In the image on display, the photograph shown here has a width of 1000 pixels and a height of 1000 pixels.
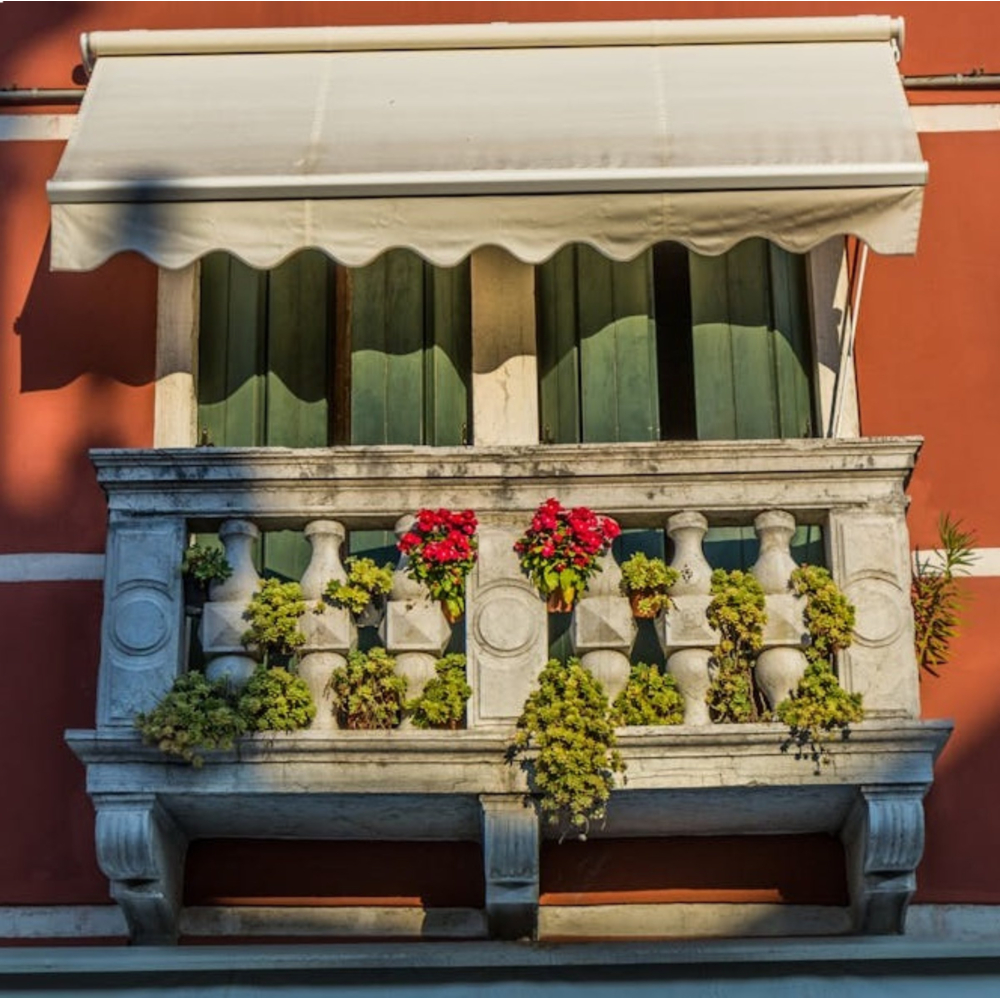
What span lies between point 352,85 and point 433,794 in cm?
267

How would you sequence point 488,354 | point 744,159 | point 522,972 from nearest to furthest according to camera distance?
point 522,972 < point 744,159 < point 488,354

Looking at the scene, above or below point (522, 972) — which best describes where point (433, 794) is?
above

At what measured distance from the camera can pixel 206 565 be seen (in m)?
9.06

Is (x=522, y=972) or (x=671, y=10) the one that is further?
(x=671, y=10)

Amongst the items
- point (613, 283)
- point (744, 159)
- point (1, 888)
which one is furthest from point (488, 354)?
point (1, 888)

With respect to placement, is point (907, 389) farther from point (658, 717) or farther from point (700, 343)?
point (658, 717)

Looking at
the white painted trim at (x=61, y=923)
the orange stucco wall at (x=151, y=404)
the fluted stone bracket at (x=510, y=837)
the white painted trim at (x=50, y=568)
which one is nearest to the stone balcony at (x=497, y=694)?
the fluted stone bracket at (x=510, y=837)

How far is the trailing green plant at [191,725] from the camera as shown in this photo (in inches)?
344

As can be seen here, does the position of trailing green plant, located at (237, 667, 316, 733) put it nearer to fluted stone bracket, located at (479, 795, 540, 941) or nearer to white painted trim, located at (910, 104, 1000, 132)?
fluted stone bracket, located at (479, 795, 540, 941)

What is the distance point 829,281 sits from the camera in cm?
1011

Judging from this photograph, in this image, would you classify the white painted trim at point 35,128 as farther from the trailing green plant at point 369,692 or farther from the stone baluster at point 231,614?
A: the trailing green plant at point 369,692

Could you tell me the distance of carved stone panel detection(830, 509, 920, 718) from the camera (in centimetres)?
891

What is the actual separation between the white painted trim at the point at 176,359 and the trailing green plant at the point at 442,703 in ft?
4.96

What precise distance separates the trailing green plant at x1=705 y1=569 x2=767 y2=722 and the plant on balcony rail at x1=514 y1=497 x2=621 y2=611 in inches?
16.9
